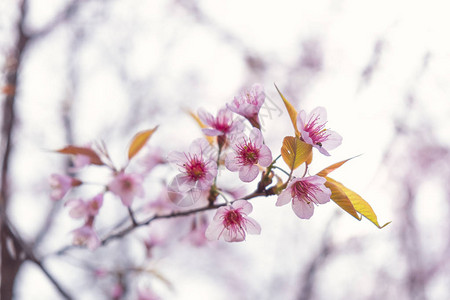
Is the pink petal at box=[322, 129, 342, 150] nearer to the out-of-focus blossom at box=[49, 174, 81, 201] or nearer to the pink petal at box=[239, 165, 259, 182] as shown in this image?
the pink petal at box=[239, 165, 259, 182]

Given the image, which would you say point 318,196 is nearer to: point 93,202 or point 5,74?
point 93,202

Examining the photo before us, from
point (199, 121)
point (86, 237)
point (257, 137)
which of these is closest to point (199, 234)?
point (86, 237)

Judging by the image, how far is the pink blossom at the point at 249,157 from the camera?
949mm

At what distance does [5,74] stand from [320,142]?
153 centimetres

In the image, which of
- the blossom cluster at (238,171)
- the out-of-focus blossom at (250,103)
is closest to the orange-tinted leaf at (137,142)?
the blossom cluster at (238,171)

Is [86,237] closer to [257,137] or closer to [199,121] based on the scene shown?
[199,121]

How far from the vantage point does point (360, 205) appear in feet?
3.02

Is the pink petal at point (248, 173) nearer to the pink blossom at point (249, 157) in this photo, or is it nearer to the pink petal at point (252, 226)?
the pink blossom at point (249, 157)

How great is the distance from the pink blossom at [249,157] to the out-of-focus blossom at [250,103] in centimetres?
7

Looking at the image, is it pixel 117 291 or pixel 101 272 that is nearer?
pixel 101 272

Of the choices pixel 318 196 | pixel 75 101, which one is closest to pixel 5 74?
pixel 318 196

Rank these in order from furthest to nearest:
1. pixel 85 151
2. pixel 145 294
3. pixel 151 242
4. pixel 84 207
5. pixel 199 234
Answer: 1. pixel 145 294
2. pixel 151 242
3. pixel 199 234
4. pixel 84 207
5. pixel 85 151

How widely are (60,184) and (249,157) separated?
31.7 inches

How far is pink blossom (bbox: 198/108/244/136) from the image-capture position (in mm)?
1121
